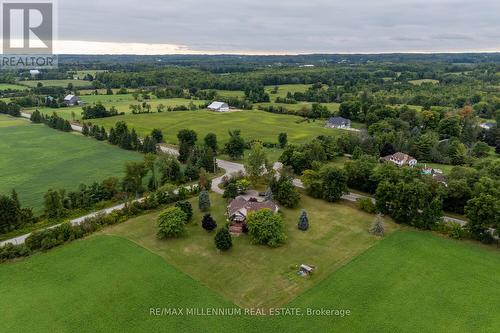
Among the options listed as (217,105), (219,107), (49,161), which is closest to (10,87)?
(217,105)

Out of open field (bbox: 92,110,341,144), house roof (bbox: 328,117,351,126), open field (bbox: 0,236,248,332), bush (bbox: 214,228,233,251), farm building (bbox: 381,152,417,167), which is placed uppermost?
house roof (bbox: 328,117,351,126)

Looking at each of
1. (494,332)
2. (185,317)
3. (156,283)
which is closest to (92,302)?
(156,283)

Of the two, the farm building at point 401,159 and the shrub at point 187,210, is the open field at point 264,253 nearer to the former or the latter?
the shrub at point 187,210

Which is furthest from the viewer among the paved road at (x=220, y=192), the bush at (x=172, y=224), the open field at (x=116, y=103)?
the open field at (x=116, y=103)

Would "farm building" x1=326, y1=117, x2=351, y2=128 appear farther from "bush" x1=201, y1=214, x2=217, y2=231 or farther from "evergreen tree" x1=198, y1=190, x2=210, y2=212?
"bush" x1=201, y1=214, x2=217, y2=231

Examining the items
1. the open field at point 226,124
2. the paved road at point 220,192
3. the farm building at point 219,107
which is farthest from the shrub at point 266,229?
the farm building at point 219,107

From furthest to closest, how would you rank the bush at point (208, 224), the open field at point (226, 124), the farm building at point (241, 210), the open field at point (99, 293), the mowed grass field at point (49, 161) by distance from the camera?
the open field at point (226, 124) → the mowed grass field at point (49, 161) → the farm building at point (241, 210) → the bush at point (208, 224) → the open field at point (99, 293)

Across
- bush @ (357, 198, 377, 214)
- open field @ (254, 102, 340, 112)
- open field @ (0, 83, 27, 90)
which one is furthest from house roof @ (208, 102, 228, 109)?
open field @ (0, 83, 27, 90)
